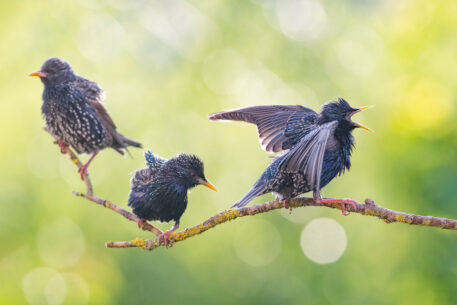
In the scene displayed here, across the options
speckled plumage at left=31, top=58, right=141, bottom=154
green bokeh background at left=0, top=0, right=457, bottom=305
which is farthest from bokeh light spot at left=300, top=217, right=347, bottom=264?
speckled plumage at left=31, top=58, right=141, bottom=154

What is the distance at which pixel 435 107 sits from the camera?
1000 centimetres

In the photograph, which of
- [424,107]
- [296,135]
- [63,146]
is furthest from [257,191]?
[424,107]

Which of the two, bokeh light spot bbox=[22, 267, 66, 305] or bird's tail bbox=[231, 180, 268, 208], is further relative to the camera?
bokeh light spot bbox=[22, 267, 66, 305]

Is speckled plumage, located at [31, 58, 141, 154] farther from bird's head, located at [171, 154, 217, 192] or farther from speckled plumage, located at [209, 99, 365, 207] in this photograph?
speckled plumage, located at [209, 99, 365, 207]

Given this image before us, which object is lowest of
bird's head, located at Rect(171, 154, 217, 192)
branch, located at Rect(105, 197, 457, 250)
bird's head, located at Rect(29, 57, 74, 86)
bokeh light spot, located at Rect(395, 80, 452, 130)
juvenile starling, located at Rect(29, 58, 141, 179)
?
branch, located at Rect(105, 197, 457, 250)

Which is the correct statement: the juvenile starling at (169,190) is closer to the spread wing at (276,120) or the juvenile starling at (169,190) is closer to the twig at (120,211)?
the twig at (120,211)

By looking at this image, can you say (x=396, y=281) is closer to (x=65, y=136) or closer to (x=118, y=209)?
(x=65, y=136)

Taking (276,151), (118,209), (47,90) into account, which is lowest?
(118,209)

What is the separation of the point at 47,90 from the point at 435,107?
20.8 feet

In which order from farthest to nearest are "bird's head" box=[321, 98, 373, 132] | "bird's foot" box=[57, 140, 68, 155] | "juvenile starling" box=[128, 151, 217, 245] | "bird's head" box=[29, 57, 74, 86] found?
1. "bird's head" box=[29, 57, 74, 86]
2. "bird's foot" box=[57, 140, 68, 155]
3. "juvenile starling" box=[128, 151, 217, 245]
4. "bird's head" box=[321, 98, 373, 132]

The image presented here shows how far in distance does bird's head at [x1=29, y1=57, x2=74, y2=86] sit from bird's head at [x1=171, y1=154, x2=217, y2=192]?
216 cm

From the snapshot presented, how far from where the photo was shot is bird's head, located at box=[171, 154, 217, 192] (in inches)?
194

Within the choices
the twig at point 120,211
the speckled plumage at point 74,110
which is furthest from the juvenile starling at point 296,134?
the speckled plumage at point 74,110

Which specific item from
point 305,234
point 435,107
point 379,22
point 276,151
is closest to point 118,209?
point 276,151
